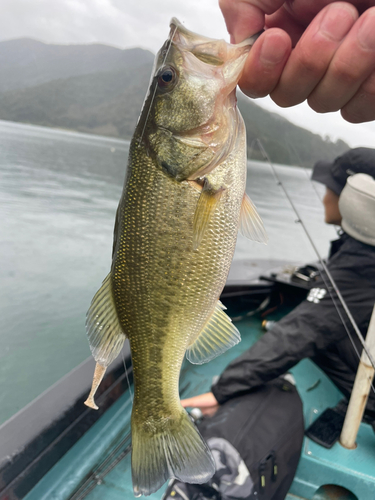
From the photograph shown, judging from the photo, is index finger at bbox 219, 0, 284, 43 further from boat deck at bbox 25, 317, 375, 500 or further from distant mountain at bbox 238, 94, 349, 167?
boat deck at bbox 25, 317, 375, 500

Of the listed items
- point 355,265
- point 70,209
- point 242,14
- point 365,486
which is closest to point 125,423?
point 365,486

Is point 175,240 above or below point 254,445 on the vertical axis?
above

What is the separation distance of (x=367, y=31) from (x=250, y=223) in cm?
58

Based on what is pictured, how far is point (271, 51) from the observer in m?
0.95

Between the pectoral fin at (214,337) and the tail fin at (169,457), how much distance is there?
0.74ft

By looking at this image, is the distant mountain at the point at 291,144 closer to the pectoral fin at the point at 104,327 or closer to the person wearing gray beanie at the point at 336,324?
the person wearing gray beanie at the point at 336,324

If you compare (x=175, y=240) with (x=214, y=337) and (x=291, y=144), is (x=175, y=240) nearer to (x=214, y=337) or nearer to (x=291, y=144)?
(x=214, y=337)

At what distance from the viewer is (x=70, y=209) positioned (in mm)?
8664

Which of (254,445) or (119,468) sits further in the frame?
(119,468)

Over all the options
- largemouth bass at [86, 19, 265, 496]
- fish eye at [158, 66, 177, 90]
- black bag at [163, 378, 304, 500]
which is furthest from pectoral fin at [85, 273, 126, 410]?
black bag at [163, 378, 304, 500]

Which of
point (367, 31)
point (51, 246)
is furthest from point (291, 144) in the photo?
point (51, 246)

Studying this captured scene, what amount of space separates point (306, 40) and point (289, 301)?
13.9 feet

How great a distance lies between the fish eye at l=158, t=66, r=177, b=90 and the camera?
109 centimetres

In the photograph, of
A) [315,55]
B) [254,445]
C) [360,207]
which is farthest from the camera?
[360,207]
